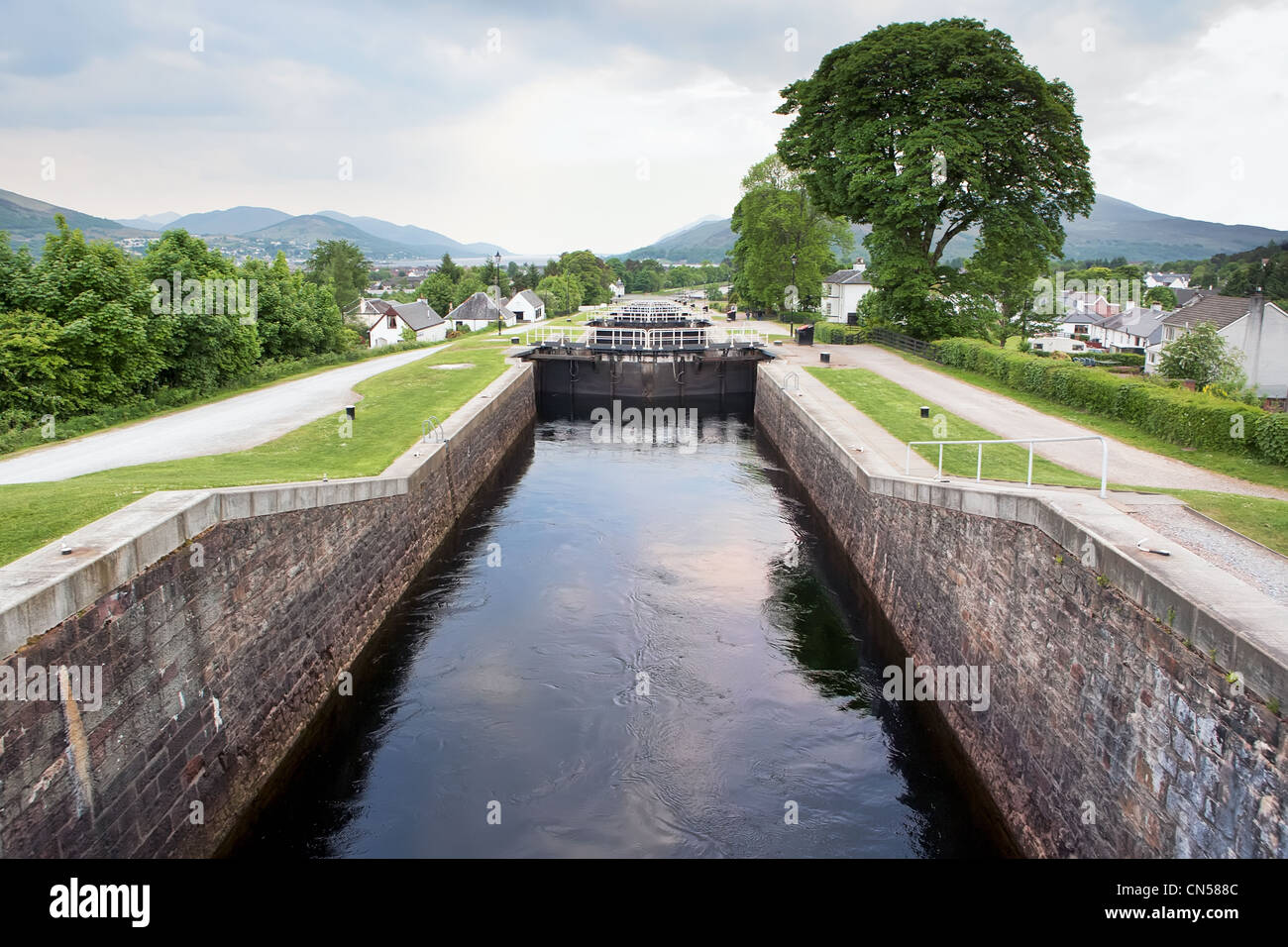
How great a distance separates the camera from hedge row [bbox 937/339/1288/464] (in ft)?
47.8

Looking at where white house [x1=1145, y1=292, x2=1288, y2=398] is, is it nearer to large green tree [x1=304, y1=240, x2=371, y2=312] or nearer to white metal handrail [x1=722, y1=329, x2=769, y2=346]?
white metal handrail [x1=722, y1=329, x2=769, y2=346]

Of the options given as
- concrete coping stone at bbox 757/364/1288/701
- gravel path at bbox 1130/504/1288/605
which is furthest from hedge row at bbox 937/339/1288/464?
concrete coping stone at bbox 757/364/1288/701

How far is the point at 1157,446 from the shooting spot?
53.8 feet

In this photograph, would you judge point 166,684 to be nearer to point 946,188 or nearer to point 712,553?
point 712,553

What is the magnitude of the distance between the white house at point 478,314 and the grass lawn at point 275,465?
48.0 m

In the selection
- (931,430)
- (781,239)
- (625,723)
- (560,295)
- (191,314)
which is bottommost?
(625,723)

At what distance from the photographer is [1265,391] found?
39000 millimetres

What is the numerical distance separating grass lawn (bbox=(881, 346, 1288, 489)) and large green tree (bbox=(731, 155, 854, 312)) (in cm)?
3936

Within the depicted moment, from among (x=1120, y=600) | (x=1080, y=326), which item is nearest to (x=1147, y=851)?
(x=1120, y=600)

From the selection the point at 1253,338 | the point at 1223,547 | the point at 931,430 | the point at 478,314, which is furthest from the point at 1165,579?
the point at 478,314

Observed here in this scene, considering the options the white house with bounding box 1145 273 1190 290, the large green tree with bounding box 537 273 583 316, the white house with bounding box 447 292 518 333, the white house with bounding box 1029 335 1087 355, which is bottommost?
the white house with bounding box 1029 335 1087 355

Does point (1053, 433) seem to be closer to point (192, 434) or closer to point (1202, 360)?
point (1202, 360)

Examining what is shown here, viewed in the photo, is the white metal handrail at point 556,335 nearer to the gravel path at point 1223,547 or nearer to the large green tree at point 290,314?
the large green tree at point 290,314

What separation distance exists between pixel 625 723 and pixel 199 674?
584 cm
